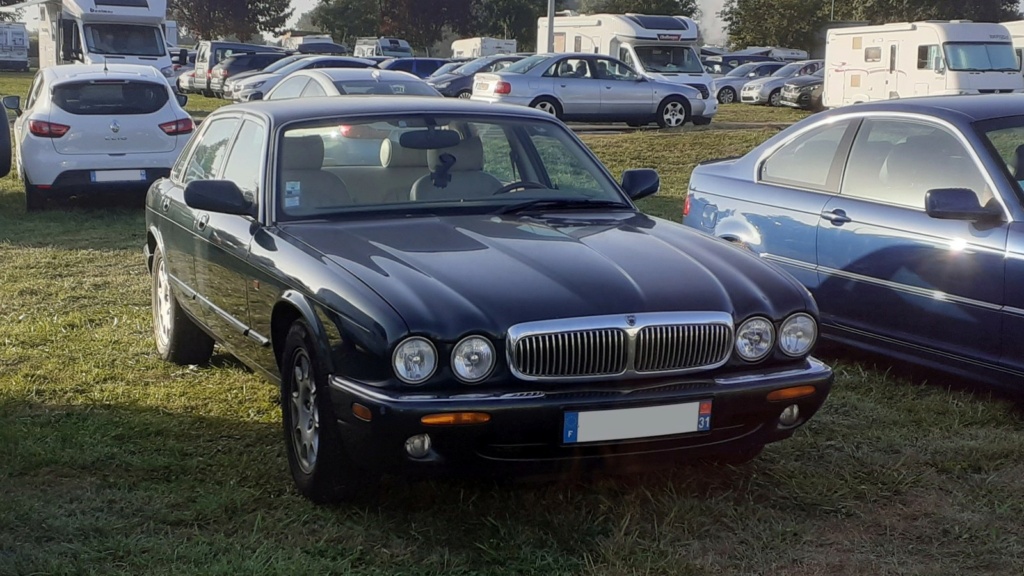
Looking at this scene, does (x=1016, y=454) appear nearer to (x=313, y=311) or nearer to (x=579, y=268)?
(x=579, y=268)

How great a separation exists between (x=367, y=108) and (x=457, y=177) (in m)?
0.57

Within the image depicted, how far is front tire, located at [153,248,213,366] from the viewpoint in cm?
675

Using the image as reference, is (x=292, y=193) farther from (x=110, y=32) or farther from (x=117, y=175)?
(x=110, y=32)

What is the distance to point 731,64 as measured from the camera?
155 feet

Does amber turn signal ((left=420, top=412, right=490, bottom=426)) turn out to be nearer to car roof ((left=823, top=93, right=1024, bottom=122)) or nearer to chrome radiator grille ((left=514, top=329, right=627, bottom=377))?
chrome radiator grille ((left=514, top=329, right=627, bottom=377))

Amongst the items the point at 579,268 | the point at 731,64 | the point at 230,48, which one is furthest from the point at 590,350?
the point at 731,64

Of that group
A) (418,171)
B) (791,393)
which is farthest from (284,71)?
(791,393)

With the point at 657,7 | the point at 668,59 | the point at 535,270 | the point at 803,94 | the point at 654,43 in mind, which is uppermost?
the point at 657,7

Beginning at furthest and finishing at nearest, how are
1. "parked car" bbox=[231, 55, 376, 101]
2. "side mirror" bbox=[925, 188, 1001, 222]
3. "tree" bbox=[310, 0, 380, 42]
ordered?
"tree" bbox=[310, 0, 380, 42] → "parked car" bbox=[231, 55, 376, 101] → "side mirror" bbox=[925, 188, 1001, 222]

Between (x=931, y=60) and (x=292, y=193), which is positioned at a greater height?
(x=931, y=60)

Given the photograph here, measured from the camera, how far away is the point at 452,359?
4.11 metres

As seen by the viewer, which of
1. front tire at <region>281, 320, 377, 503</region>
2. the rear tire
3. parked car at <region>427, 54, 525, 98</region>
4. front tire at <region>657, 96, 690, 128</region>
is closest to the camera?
front tire at <region>281, 320, 377, 503</region>

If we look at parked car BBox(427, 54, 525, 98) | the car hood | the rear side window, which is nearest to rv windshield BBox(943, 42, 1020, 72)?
parked car BBox(427, 54, 525, 98)

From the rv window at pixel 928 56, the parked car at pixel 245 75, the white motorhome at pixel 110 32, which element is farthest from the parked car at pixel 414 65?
the rv window at pixel 928 56
